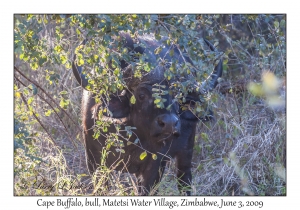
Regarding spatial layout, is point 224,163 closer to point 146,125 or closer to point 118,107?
point 146,125

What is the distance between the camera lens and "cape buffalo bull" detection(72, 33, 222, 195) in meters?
4.91

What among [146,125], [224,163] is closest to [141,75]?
[146,125]

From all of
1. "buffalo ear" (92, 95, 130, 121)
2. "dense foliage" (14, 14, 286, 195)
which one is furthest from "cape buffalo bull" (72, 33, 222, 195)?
"dense foliage" (14, 14, 286, 195)

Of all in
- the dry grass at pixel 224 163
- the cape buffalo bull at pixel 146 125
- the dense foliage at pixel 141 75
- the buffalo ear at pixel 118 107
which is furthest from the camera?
the buffalo ear at pixel 118 107

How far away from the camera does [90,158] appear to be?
545 centimetres

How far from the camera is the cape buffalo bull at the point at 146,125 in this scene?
193 inches

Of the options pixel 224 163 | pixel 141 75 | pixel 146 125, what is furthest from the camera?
pixel 224 163

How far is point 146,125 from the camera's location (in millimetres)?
5082

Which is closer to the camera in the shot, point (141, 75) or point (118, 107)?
point (141, 75)

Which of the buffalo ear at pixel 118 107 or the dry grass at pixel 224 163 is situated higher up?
the buffalo ear at pixel 118 107

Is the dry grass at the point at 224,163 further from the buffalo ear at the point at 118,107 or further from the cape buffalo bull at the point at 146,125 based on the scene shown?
the buffalo ear at the point at 118,107

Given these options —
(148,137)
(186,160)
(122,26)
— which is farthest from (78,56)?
(186,160)

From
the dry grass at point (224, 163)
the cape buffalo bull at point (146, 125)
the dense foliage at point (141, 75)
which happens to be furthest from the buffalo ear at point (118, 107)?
the dry grass at point (224, 163)

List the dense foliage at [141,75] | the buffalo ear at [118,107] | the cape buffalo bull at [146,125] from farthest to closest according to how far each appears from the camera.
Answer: the buffalo ear at [118,107] → the cape buffalo bull at [146,125] → the dense foliage at [141,75]
